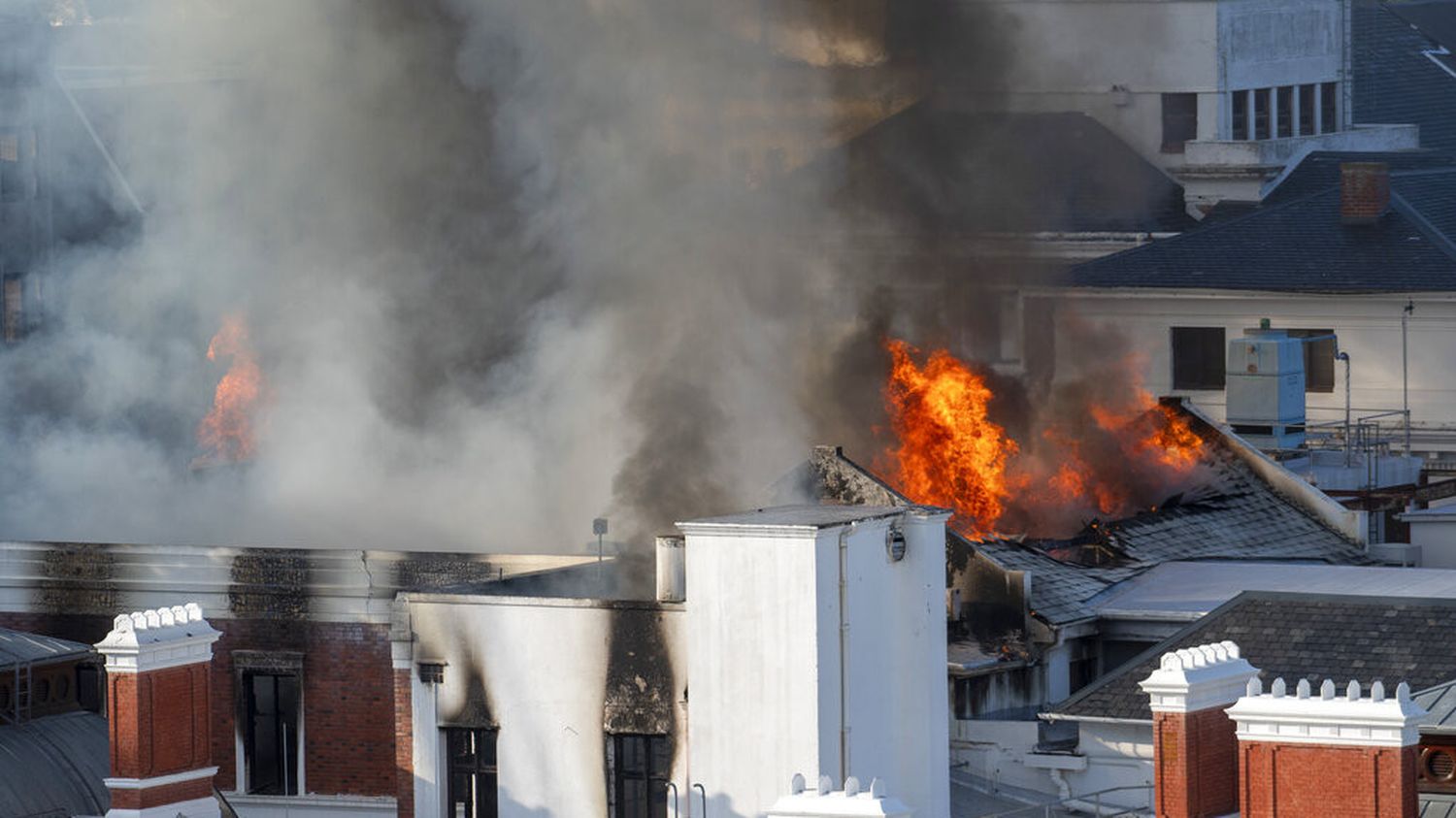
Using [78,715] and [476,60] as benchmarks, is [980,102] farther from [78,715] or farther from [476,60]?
[78,715]

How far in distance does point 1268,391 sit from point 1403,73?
36264 millimetres

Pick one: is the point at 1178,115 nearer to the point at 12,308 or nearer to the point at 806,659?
the point at 12,308

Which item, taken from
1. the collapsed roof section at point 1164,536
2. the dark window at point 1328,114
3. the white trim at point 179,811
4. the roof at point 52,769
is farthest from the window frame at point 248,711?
the dark window at point 1328,114

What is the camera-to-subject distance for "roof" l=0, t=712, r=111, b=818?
3275 centimetres

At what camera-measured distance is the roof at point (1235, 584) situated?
38.4 meters

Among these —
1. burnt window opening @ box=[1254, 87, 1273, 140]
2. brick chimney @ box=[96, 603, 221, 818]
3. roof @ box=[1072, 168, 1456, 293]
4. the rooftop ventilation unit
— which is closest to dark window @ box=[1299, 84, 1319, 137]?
burnt window opening @ box=[1254, 87, 1273, 140]

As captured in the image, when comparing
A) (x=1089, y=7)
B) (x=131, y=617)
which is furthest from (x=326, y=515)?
(x=1089, y=7)

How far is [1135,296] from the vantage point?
7250 centimetres

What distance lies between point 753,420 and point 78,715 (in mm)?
18668

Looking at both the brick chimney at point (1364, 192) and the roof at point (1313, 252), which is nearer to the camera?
the roof at point (1313, 252)

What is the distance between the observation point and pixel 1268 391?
180 ft

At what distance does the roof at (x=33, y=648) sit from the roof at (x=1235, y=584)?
35.3 feet

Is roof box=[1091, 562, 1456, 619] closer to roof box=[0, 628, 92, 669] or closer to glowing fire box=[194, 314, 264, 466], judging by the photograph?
roof box=[0, 628, 92, 669]

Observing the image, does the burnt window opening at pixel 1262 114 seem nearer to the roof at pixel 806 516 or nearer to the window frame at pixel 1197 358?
→ the window frame at pixel 1197 358
